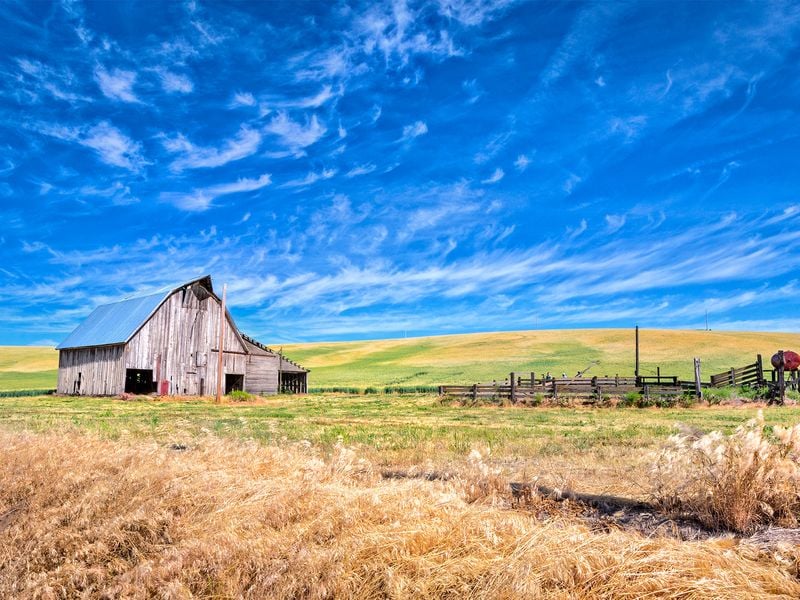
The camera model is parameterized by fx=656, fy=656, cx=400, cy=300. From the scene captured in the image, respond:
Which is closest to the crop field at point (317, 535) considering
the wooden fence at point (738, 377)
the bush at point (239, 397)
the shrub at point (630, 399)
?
the shrub at point (630, 399)

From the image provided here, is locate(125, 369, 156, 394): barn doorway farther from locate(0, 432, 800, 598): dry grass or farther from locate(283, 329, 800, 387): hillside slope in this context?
locate(0, 432, 800, 598): dry grass

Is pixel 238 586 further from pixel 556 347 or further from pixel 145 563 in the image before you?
pixel 556 347

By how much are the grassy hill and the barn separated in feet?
58.3

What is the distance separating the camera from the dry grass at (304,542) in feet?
16.1

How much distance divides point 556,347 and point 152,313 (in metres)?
67.7

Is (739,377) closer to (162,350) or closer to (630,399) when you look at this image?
(630,399)

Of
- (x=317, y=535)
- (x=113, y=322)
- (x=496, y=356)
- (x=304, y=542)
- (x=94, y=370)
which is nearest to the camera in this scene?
(x=304, y=542)

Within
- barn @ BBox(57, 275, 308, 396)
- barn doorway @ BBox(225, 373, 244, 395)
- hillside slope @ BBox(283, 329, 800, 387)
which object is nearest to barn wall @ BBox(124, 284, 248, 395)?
barn @ BBox(57, 275, 308, 396)

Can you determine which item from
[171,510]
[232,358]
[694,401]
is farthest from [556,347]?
[171,510]

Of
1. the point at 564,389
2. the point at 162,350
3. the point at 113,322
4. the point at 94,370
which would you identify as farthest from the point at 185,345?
the point at 564,389

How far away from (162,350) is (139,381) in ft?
11.7

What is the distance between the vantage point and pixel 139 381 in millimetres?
48250

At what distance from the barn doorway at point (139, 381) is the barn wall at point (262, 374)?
746 centimetres

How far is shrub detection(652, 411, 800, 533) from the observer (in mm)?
6457
